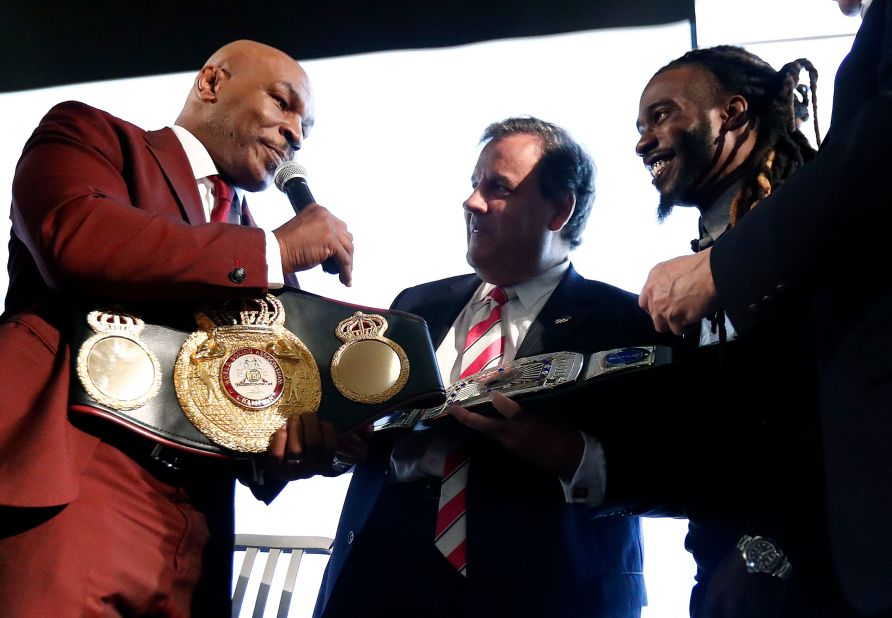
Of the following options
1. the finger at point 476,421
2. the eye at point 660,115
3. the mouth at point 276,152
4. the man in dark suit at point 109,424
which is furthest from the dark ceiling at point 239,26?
the finger at point 476,421

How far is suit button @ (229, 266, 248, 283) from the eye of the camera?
1338 mm

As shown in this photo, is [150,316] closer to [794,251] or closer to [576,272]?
[794,251]

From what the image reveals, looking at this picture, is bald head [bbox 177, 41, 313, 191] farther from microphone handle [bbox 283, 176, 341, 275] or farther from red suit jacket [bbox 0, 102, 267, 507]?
red suit jacket [bbox 0, 102, 267, 507]

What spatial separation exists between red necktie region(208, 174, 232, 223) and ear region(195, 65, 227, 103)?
0.75ft

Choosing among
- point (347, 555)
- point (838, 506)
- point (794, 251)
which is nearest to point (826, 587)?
point (838, 506)

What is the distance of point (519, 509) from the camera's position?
5.45 feet

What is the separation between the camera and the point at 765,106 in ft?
5.70

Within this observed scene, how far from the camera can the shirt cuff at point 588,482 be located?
161cm

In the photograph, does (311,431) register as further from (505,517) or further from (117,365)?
(505,517)

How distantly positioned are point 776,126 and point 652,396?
53cm

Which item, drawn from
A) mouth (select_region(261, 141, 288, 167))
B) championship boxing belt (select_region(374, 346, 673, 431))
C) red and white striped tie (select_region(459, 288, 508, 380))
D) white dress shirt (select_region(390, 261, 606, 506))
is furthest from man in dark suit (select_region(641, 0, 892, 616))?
mouth (select_region(261, 141, 288, 167))

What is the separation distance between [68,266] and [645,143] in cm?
106

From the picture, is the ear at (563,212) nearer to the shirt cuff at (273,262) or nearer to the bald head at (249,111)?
the bald head at (249,111)

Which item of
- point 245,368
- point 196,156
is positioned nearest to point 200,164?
point 196,156
